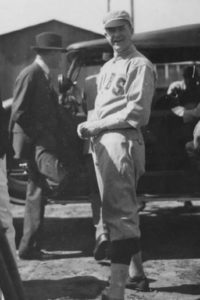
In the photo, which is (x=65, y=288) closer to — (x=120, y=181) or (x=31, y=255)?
(x=31, y=255)

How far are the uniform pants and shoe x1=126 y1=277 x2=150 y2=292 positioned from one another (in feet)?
1.84

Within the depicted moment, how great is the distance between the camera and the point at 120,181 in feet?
11.0

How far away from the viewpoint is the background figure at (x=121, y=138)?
3324 millimetres

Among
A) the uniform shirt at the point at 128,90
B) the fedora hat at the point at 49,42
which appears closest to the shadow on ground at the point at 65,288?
the uniform shirt at the point at 128,90

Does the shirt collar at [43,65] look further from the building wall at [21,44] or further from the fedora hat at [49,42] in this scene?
the building wall at [21,44]

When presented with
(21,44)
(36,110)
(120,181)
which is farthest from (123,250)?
(21,44)

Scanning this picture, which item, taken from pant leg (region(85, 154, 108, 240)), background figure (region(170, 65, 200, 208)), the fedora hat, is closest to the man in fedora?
pant leg (region(85, 154, 108, 240))

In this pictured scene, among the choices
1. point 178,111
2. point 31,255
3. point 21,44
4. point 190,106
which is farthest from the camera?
point 21,44

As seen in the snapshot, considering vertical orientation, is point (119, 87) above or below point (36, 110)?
above

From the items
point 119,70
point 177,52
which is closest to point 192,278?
point 119,70

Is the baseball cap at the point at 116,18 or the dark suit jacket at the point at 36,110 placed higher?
the baseball cap at the point at 116,18

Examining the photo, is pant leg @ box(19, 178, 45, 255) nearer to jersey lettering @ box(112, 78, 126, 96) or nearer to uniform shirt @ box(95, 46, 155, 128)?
uniform shirt @ box(95, 46, 155, 128)

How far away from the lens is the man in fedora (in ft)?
14.8

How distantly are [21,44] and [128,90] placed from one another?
59.1 feet
